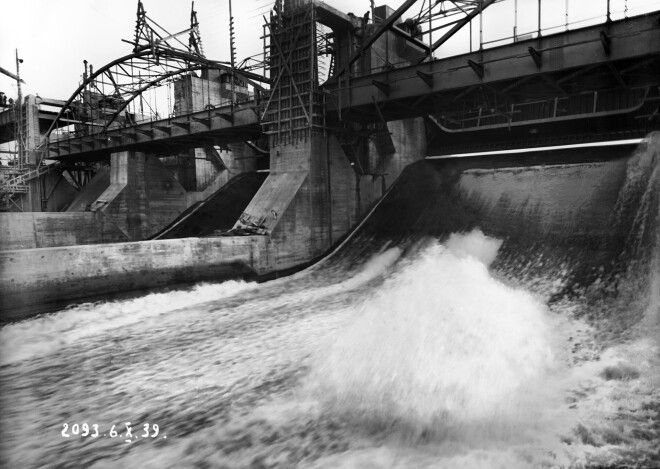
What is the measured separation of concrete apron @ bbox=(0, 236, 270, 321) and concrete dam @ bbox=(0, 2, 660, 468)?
0.05 metres

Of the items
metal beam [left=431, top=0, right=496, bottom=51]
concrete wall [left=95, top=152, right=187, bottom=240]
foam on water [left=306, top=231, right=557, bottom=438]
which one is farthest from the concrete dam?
concrete wall [left=95, top=152, right=187, bottom=240]

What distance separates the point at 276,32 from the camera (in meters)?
18.5

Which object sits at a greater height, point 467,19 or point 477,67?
point 467,19

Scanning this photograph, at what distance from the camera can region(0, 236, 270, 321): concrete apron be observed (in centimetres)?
1075

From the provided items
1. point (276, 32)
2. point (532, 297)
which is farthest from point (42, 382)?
point (276, 32)

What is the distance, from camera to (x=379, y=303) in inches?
458

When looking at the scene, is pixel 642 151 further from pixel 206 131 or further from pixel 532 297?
pixel 206 131

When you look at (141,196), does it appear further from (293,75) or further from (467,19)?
(467,19)

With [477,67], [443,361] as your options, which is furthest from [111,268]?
[477,67]

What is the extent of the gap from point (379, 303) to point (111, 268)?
25.1 feet

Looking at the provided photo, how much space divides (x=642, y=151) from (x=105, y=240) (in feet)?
84.4

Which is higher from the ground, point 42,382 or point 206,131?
point 206,131

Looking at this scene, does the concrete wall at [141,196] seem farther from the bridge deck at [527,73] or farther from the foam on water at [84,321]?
the bridge deck at [527,73]

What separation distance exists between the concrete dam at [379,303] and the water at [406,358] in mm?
48
